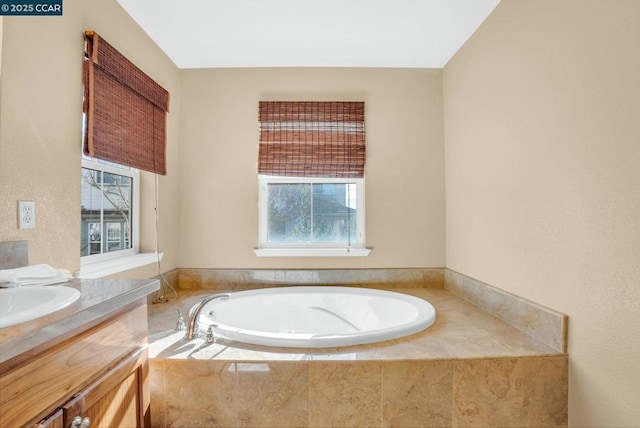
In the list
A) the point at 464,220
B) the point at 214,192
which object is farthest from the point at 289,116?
the point at 464,220

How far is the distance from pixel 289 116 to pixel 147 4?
1113mm

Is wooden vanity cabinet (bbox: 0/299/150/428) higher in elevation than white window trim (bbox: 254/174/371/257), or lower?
lower

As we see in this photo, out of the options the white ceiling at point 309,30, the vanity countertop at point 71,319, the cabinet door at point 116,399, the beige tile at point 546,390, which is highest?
the white ceiling at point 309,30

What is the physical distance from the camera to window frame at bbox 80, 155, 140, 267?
177cm

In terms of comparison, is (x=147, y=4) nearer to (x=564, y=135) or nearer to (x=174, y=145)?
(x=174, y=145)

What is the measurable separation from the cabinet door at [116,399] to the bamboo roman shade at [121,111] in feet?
3.46

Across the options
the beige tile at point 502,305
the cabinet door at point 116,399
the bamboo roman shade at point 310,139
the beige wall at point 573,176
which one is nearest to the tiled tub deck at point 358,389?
the cabinet door at point 116,399

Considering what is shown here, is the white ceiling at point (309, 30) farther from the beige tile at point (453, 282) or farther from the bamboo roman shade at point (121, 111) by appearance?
the beige tile at point (453, 282)

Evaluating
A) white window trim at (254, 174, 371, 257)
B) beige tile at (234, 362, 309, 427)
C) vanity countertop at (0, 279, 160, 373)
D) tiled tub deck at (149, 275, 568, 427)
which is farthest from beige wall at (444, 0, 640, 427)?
vanity countertop at (0, 279, 160, 373)

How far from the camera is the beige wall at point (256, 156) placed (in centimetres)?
254

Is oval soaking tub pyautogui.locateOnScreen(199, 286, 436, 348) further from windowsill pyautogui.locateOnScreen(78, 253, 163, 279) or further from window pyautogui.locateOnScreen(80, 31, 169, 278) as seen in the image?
window pyautogui.locateOnScreen(80, 31, 169, 278)

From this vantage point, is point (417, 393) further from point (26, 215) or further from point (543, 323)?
point (26, 215)

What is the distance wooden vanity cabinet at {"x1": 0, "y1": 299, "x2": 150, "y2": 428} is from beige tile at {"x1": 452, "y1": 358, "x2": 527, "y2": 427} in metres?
1.27

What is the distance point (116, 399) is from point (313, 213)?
5.91 ft
